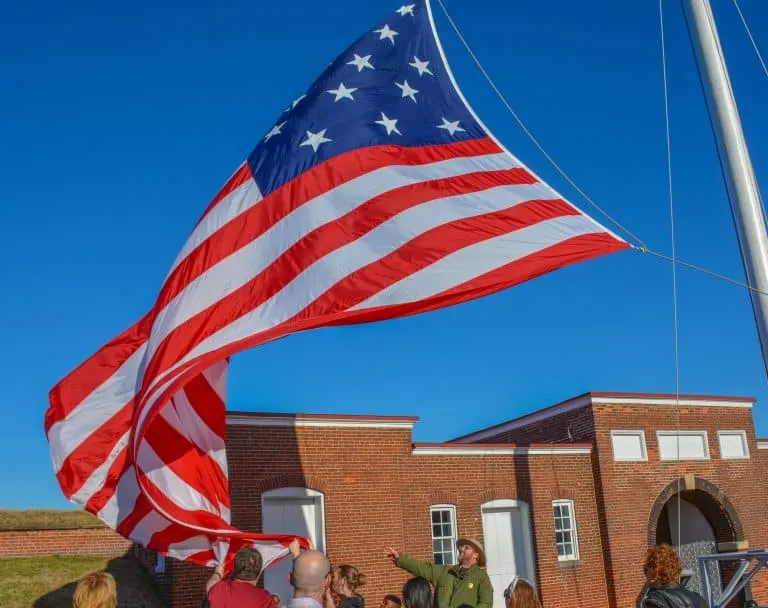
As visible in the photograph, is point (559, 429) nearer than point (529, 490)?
No

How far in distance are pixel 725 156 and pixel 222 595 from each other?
571 centimetres

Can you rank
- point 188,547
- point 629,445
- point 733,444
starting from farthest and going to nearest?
1. point 733,444
2. point 629,445
3. point 188,547

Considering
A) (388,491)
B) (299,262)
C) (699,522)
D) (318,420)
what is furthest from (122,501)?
(699,522)

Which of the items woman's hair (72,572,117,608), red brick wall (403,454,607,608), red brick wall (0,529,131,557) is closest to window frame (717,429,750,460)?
red brick wall (403,454,607,608)

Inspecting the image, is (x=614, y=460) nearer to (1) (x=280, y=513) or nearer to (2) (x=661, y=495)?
(2) (x=661, y=495)

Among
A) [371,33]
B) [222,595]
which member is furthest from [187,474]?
[371,33]

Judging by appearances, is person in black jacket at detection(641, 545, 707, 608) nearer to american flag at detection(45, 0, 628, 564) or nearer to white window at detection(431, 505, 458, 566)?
american flag at detection(45, 0, 628, 564)

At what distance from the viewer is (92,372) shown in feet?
28.0

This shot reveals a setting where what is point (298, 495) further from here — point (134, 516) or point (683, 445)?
point (683, 445)

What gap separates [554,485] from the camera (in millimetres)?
20141

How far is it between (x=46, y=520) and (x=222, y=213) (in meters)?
13.4

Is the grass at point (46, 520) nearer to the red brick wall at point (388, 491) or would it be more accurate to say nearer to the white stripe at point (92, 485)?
the red brick wall at point (388, 491)

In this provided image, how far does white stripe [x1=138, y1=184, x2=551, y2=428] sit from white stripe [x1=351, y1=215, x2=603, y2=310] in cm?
41

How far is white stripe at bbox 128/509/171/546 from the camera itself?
27.1 feet
